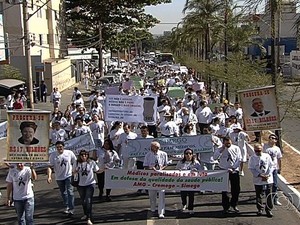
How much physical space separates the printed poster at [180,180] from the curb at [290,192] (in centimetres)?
196

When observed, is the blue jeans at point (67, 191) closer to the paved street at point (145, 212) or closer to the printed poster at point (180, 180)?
the paved street at point (145, 212)

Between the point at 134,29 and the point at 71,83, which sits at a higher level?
the point at 134,29

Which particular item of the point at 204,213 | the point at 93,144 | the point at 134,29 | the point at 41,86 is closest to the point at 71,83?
the point at 134,29

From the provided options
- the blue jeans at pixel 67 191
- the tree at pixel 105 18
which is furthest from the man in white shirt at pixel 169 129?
the tree at pixel 105 18

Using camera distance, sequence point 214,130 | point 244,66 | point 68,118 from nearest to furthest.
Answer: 1. point 214,130
2. point 68,118
3. point 244,66

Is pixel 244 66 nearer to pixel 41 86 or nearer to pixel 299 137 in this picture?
pixel 299 137

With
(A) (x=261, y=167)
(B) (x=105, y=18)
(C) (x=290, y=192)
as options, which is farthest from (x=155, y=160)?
(B) (x=105, y=18)

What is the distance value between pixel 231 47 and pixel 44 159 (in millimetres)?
20993

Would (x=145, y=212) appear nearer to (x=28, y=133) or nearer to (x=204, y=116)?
(x=28, y=133)

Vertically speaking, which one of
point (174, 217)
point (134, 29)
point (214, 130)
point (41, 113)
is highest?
point (134, 29)

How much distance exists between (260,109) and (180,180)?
2.80 m

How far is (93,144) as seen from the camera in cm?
1562

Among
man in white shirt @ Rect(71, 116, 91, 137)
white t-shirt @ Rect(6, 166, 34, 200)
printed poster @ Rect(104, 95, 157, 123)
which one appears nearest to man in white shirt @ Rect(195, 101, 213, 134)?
printed poster @ Rect(104, 95, 157, 123)

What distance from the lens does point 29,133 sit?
35.2 ft
